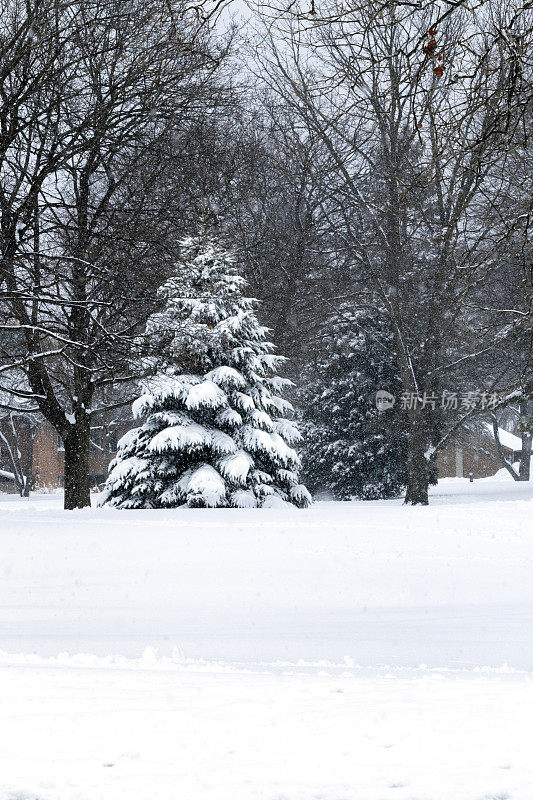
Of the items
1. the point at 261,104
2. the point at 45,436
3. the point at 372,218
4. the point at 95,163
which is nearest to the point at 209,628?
the point at 95,163

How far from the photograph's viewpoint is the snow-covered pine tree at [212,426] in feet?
63.6

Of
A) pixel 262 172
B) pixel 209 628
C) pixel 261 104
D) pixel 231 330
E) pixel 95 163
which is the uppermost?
pixel 261 104

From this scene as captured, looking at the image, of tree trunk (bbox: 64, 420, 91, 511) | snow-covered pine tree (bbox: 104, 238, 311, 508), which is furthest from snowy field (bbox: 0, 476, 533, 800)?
snow-covered pine tree (bbox: 104, 238, 311, 508)

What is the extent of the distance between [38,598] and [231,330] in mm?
10586

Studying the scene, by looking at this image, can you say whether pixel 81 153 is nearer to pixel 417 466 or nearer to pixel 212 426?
pixel 212 426

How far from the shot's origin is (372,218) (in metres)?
23.8

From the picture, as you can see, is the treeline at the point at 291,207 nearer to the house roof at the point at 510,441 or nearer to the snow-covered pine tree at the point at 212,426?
the snow-covered pine tree at the point at 212,426

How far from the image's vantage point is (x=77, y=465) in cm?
1909

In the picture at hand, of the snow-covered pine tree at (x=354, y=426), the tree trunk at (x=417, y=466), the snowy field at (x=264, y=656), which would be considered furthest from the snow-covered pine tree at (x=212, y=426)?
the snow-covered pine tree at (x=354, y=426)

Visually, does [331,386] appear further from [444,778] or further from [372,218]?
[444,778]

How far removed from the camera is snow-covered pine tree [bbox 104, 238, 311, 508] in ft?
63.6

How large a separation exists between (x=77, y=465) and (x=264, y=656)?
11.7 meters

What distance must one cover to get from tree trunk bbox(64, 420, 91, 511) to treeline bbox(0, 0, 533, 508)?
5 centimetres

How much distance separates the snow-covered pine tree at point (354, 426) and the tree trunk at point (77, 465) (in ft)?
54.0
